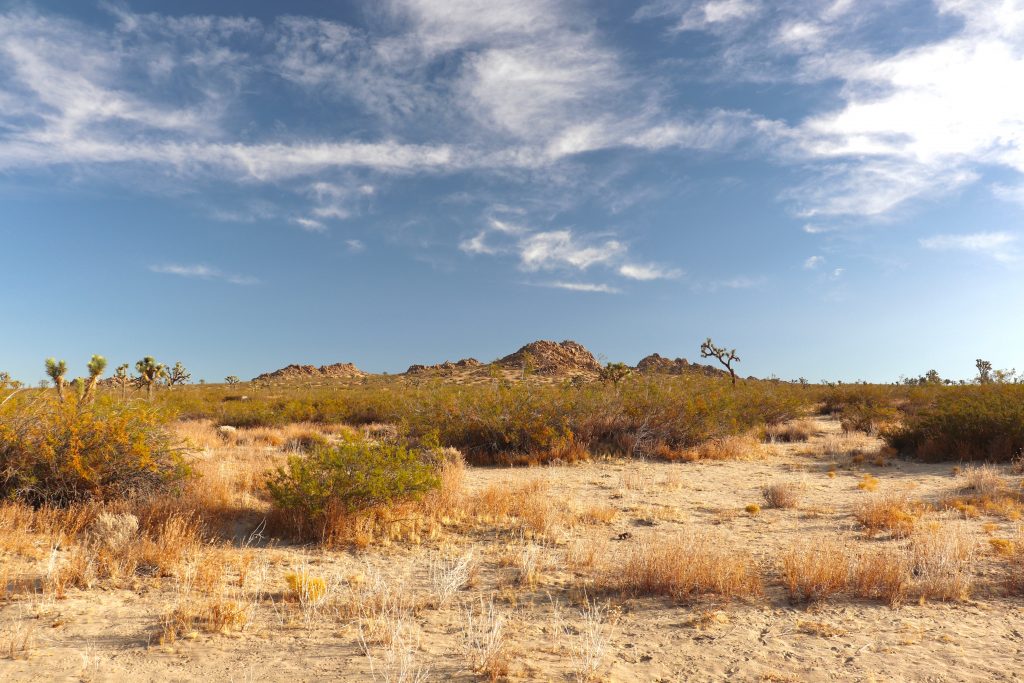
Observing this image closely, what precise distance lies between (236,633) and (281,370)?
8815 cm

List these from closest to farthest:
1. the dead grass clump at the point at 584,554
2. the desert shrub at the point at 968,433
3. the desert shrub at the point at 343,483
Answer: the dead grass clump at the point at 584,554 → the desert shrub at the point at 343,483 → the desert shrub at the point at 968,433

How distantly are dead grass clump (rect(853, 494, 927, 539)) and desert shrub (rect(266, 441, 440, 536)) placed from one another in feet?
20.3

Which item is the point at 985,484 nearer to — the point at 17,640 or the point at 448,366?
the point at 17,640

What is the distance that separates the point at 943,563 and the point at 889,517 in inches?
96.4

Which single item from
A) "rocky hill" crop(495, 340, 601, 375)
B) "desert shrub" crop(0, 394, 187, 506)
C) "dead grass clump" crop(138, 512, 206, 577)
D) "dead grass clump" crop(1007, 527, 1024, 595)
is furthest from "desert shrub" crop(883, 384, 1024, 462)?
"rocky hill" crop(495, 340, 601, 375)

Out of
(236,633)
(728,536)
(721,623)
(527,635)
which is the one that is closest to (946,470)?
(728,536)

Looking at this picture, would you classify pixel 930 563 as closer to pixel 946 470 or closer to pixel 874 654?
pixel 874 654

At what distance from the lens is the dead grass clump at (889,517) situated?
8.30 meters

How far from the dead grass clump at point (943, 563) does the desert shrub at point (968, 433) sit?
357 inches

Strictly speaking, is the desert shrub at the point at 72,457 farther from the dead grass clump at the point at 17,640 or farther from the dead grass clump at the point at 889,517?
the dead grass clump at the point at 889,517

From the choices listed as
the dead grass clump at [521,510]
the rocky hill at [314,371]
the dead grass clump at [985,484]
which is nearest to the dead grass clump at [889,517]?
the dead grass clump at [985,484]

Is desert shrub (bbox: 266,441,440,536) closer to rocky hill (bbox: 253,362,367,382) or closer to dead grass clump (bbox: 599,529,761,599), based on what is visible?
dead grass clump (bbox: 599,529,761,599)

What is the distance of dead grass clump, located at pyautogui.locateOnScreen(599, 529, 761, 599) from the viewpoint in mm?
6020

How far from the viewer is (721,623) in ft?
17.9
